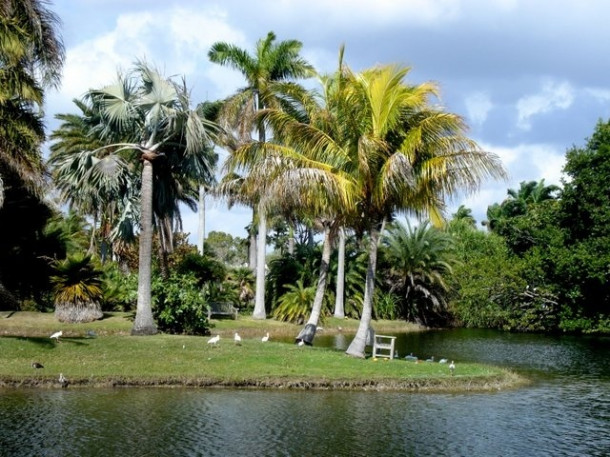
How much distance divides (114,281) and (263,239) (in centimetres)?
912

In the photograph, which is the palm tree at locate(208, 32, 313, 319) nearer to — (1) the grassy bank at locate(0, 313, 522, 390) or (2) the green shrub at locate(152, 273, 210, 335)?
(2) the green shrub at locate(152, 273, 210, 335)

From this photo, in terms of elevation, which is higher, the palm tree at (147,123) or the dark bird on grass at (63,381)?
the palm tree at (147,123)

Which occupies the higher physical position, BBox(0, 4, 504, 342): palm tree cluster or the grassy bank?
BBox(0, 4, 504, 342): palm tree cluster

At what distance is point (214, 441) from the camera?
46.0 feet

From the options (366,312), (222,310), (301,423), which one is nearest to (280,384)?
(301,423)

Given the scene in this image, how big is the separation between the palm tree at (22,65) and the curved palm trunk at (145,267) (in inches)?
169

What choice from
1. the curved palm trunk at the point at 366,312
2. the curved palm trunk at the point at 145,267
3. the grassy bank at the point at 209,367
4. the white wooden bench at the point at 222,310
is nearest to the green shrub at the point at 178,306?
the curved palm trunk at the point at 145,267

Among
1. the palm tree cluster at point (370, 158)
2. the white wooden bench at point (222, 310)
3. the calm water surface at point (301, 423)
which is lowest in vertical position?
the calm water surface at point (301, 423)

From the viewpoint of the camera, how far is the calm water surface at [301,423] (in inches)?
536

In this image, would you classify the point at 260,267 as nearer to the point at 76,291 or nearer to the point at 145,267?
the point at 76,291

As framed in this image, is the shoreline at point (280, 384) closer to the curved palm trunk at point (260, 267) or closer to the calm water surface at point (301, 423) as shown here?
the calm water surface at point (301, 423)

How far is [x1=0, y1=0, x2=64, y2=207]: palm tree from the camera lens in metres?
20.5

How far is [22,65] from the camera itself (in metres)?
22.5

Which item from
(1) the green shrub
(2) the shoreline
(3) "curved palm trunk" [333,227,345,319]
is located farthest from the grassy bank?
(3) "curved palm trunk" [333,227,345,319]
